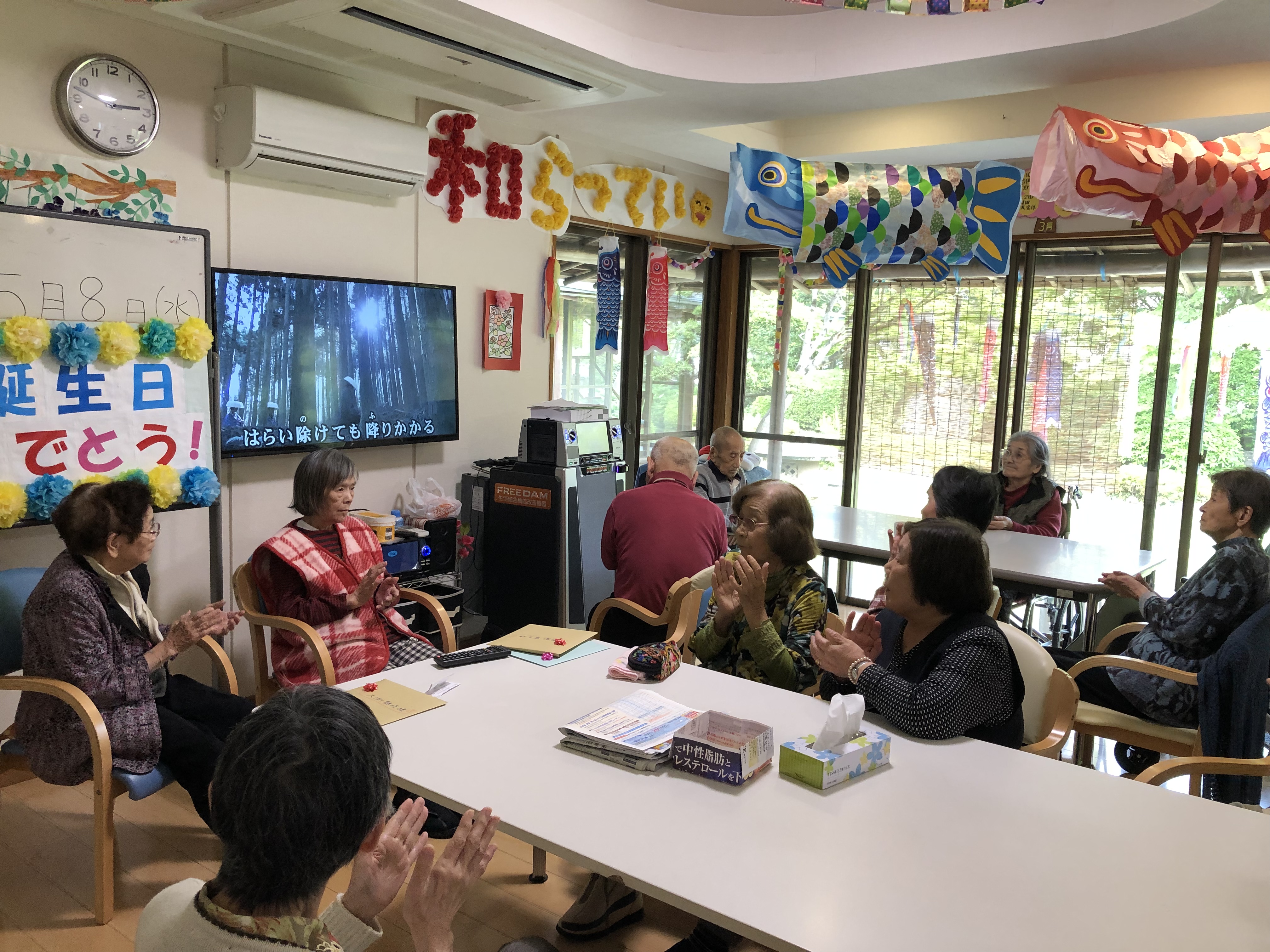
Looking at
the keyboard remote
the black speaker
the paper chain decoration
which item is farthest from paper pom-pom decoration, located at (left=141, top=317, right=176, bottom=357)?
the paper chain decoration

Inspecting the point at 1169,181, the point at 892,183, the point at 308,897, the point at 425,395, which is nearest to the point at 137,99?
the point at 425,395

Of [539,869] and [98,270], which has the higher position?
[98,270]

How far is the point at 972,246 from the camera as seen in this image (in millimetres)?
4277

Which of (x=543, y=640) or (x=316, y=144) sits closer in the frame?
(x=543, y=640)

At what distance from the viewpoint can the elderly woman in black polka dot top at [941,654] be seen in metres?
2.12

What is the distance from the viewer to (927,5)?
2.14 m

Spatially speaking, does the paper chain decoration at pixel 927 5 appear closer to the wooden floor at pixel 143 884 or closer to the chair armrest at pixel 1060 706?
the chair armrest at pixel 1060 706

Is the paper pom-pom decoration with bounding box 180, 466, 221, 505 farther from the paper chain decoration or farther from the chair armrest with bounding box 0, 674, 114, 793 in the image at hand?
the paper chain decoration

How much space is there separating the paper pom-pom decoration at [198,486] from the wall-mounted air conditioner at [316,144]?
125 centimetres

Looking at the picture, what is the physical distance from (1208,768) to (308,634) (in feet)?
8.01

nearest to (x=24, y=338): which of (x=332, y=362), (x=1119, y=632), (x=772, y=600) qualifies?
(x=332, y=362)

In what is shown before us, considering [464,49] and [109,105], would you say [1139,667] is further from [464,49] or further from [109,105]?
[109,105]

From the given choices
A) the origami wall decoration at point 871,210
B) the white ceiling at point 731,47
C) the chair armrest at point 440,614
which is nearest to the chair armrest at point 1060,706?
the chair armrest at point 440,614

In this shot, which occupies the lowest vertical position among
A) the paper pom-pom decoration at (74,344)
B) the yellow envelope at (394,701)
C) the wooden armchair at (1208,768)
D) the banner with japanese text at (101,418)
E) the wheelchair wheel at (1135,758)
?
the wheelchair wheel at (1135,758)
